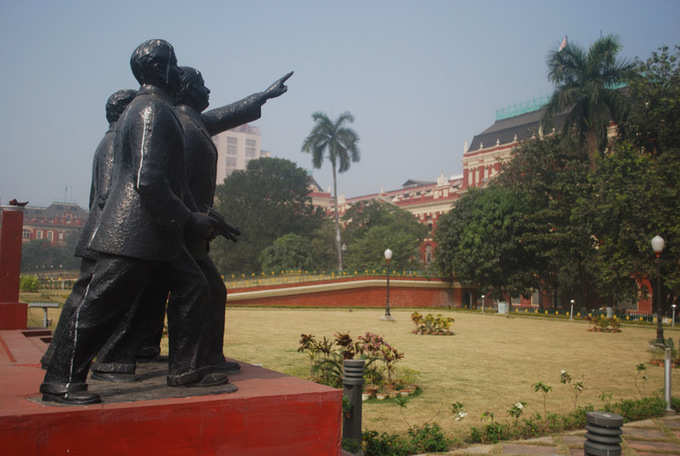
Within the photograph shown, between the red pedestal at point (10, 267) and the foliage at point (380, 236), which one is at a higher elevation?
the foliage at point (380, 236)

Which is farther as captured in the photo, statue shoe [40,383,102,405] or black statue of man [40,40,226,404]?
black statue of man [40,40,226,404]

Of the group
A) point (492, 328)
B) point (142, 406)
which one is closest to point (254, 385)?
point (142, 406)

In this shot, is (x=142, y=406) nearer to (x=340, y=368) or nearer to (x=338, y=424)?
(x=338, y=424)

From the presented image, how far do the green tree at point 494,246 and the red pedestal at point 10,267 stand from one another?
23.2m

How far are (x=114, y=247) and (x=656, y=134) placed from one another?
24968 mm

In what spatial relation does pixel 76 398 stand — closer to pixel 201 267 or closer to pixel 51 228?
pixel 201 267

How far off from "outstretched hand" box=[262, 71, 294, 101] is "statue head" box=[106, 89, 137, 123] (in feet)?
3.51

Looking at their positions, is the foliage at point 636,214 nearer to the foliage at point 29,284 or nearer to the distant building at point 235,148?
the foliage at point 29,284

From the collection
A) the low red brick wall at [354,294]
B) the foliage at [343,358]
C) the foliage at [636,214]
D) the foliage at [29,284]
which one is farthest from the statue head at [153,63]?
the foliage at [29,284]

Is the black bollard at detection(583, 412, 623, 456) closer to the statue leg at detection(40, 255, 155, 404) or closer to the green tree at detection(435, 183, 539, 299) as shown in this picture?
the statue leg at detection(40, 255, 155, 404)

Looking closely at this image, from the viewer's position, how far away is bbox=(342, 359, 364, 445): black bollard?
4156 mm

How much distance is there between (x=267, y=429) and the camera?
9.13 feet

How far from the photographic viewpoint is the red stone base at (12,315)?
8266 mm

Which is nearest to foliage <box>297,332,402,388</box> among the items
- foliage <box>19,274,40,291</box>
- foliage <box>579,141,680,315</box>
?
foliage <box>579,141,680,315</box>
